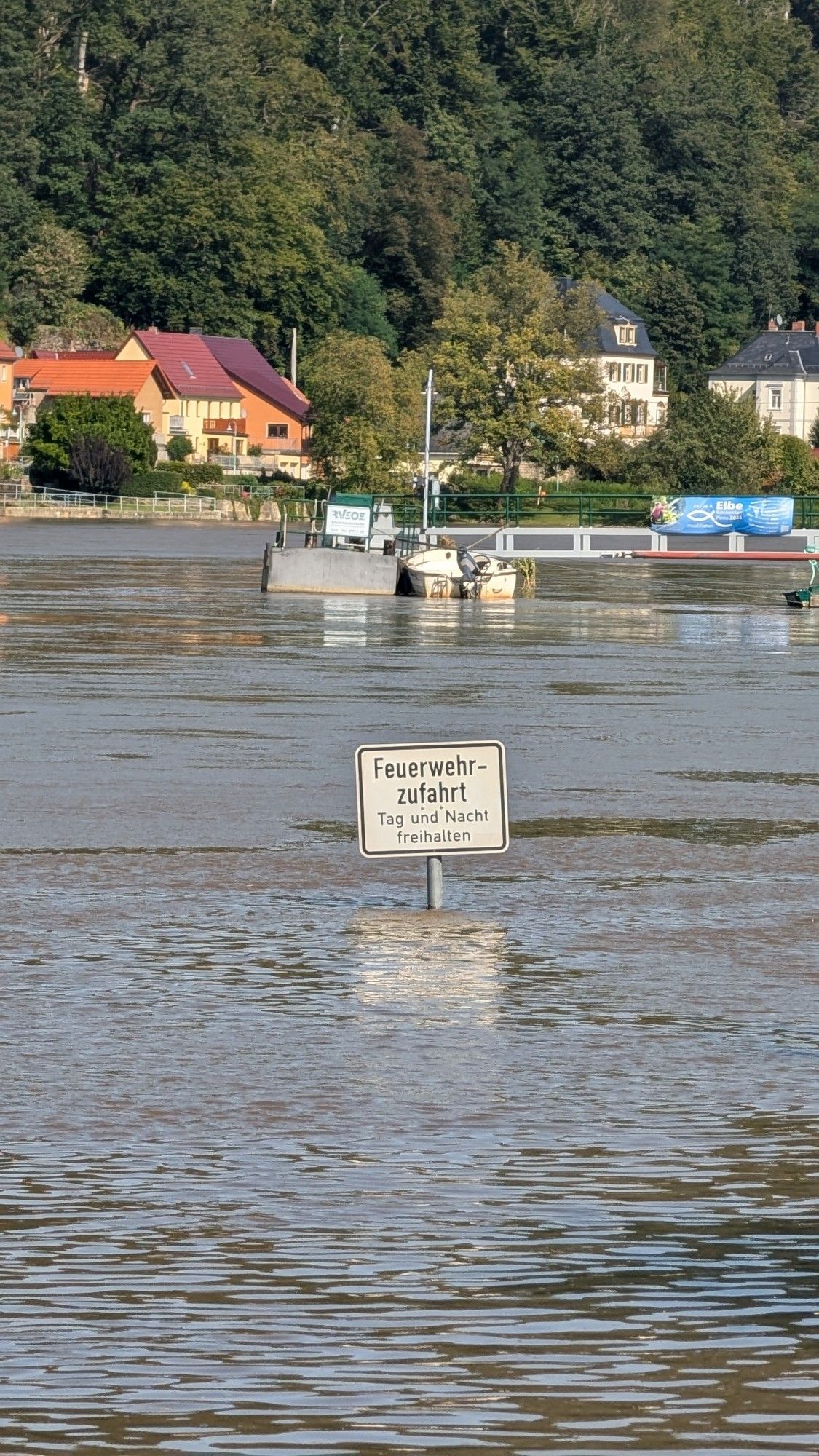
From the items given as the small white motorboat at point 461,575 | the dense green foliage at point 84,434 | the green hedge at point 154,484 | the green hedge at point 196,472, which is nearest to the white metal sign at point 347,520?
the small white motorboat at point 461,575

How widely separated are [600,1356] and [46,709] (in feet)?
63.5

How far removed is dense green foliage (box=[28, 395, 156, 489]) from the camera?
426 ft

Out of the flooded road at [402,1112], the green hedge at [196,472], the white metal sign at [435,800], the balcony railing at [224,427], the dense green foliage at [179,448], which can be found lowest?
the flooded road at [402,1112]

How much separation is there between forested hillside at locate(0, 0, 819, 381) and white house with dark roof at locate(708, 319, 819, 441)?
353 inches

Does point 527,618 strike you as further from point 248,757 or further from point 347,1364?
point 347,1364

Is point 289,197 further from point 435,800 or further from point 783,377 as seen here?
point 435,800

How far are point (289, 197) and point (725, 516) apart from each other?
9699 centimetres

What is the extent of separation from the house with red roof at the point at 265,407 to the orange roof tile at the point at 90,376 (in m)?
8.12

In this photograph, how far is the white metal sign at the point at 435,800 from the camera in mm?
12594

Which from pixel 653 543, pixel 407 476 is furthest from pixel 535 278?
pixel 653 543

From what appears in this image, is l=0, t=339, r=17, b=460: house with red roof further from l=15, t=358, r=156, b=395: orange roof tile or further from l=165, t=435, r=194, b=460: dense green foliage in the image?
l=165, t=435, r=194, b=460: dense green foliage

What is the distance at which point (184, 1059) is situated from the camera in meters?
9.68

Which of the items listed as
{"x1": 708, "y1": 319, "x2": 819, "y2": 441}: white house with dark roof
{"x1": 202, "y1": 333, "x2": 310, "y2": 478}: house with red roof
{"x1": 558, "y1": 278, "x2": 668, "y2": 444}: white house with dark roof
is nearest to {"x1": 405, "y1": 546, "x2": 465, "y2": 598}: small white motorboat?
{"x1": 202, "y1": 333, "x2": 310, "y2": 478}: house with red roof

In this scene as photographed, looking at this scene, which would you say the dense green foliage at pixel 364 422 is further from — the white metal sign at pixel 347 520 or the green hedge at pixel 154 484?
the white metal sign at pixel 347 520
